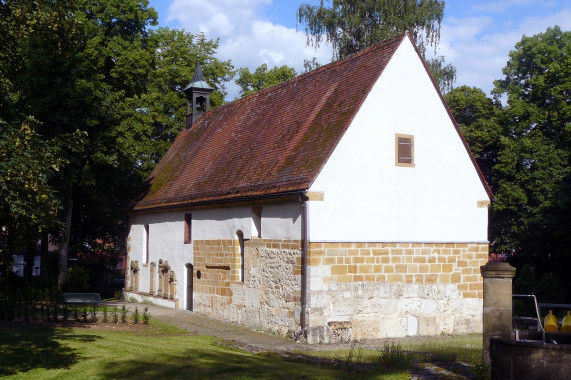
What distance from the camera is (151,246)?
29.0 metres

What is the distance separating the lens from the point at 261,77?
4334cm

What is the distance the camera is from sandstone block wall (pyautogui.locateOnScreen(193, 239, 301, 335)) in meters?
18.4

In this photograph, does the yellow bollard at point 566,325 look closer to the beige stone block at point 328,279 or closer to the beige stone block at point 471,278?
the beige stone block at point 328,279

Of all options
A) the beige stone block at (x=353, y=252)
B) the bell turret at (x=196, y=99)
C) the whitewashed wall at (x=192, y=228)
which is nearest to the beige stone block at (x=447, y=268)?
the beige stone block at (x=353, y=252)

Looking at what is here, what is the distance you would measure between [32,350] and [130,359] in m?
2.45

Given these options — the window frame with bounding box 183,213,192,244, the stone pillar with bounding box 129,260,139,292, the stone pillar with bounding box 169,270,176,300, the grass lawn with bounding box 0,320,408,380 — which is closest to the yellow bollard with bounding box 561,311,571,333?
the grass lawn with bounding box 0,320,408,380

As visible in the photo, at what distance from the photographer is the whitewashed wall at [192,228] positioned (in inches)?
747

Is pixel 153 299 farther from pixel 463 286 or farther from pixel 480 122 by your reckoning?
pixel 480 122

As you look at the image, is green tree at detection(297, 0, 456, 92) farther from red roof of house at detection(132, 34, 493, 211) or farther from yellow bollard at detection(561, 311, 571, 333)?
yellow bollard at detection(561, 311, 571, 333)

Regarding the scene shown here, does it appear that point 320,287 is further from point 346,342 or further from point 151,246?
point 151,246

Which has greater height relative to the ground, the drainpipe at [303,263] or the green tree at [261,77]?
the green tree at [261,77]

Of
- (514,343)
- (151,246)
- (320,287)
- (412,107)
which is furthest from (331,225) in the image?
(151,246)

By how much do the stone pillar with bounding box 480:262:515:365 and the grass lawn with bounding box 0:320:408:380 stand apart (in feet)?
5.74

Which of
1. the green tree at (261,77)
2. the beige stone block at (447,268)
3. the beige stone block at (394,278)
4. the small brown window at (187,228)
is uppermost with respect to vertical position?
the green tree at (261,77)
